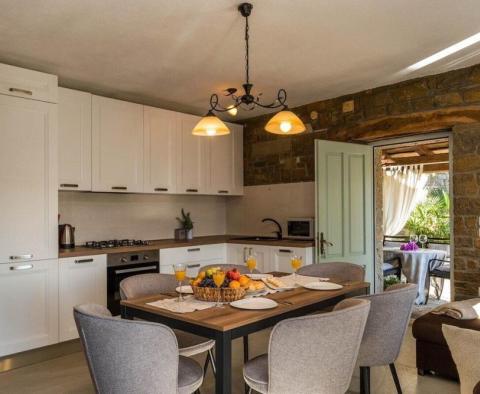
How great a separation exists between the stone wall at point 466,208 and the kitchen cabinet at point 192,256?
243cm

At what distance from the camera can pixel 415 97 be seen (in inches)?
153

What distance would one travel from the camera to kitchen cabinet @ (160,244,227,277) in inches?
165

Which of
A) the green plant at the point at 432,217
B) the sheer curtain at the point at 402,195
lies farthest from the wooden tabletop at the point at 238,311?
the sheer curtain at the point at 402,195

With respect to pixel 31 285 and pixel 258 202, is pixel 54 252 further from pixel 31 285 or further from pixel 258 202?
pixel 258 202

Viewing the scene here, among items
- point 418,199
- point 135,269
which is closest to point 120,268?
point 135,269

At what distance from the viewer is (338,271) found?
3051 millimetres

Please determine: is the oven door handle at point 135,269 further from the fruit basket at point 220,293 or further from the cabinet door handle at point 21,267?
the fruit basket at point 220,293

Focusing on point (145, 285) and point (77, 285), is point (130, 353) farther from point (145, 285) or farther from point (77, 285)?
point (77, 285)

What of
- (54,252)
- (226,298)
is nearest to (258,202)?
A: (54,252)

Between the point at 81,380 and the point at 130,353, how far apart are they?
170 centimetres

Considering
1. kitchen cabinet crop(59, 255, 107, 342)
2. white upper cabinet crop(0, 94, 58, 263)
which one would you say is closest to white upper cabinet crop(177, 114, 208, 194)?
kitchen cabinet crop(59, 255, 107, 342)

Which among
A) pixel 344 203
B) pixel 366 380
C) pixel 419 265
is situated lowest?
pixel 366 380

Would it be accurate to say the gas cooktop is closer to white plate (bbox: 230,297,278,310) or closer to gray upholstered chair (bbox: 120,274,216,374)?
gray upholstered chair (bbox: 120,274,216,374)

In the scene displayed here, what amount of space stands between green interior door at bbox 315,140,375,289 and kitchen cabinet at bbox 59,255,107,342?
6.84 ft
